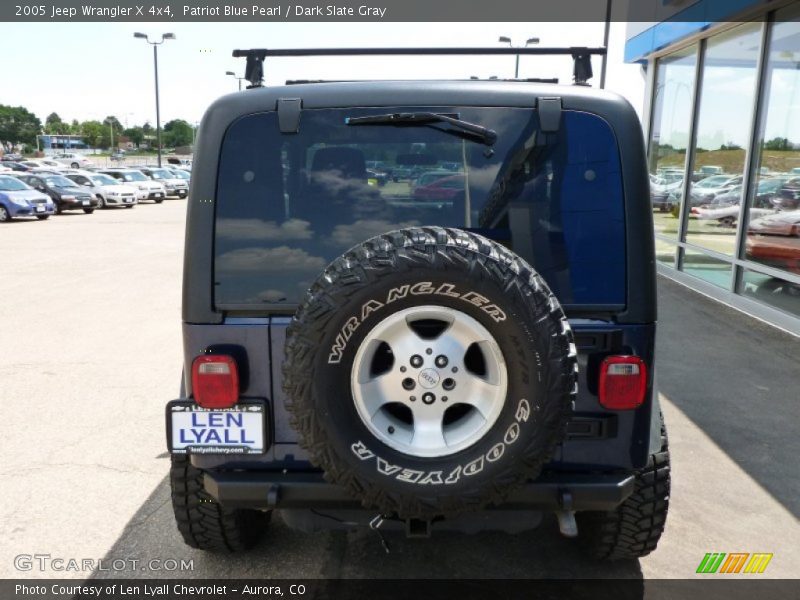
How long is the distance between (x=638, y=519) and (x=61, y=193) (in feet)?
83.7

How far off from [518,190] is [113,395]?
419 cm

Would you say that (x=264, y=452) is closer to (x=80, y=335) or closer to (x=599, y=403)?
(x=599, y=403)

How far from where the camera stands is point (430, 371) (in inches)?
85.1

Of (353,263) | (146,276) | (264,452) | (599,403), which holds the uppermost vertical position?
(353,263)

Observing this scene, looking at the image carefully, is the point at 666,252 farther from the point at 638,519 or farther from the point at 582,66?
the point at 638,519

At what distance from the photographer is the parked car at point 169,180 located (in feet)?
112

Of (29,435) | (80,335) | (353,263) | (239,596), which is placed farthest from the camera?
(80,335)

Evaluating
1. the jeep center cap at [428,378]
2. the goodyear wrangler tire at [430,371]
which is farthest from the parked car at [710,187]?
the jeep center cap at [428,378]

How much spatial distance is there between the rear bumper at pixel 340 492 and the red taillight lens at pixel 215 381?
0.29 meters

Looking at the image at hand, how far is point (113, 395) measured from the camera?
537 cm

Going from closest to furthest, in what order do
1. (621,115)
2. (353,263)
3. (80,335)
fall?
(353,263) < (621,115) < (80,335)

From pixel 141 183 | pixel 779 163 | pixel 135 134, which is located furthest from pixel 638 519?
pixel 135 134

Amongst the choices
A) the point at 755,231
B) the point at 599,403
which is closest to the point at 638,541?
the point at 599,403

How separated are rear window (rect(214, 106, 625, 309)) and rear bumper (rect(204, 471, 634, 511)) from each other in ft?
2.11
